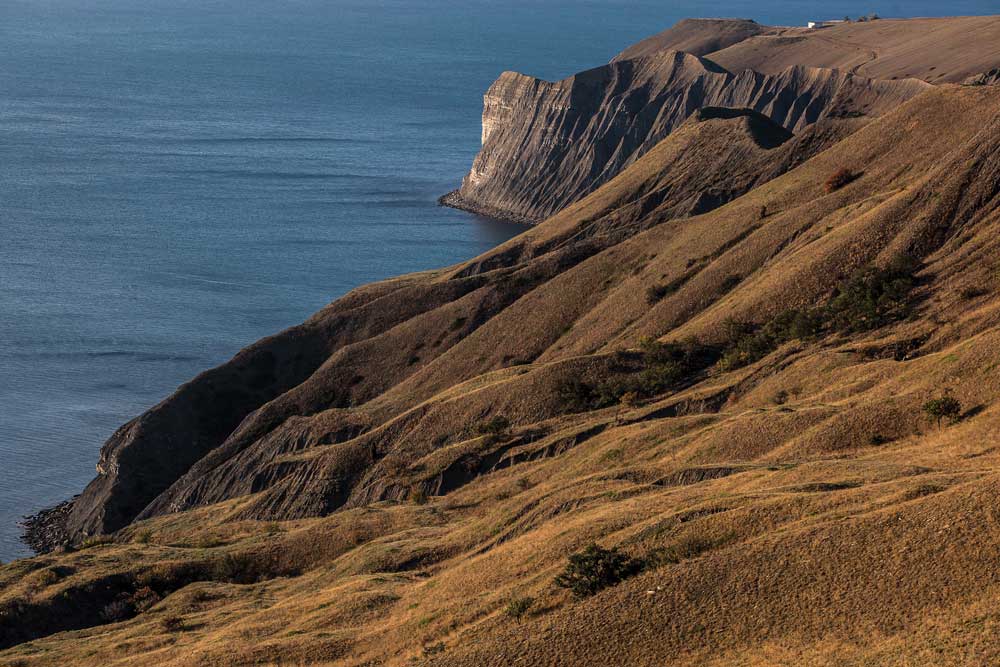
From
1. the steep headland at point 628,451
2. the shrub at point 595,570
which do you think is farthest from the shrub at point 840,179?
the shrub at point 595,570

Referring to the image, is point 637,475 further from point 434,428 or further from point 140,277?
point 140,277

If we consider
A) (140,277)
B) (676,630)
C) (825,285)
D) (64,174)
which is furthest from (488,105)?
(676,630)

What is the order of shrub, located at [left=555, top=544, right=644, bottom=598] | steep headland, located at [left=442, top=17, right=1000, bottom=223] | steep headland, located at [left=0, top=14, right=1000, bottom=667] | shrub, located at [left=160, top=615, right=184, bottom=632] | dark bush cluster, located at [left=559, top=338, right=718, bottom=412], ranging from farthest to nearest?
steep headland, located at [left=442, top=17, right=1000, bottom=223] → dark bush cluster, located at [left=559, top=338, right=718, bottom=412] → shrub, located at [left=160, top=615, right=184, bottom=632] → shrub, located at [left=555, top=544, right=644, bottom=598] → steep headland, located at [left=0, top=14, right=1000, bottom=667]

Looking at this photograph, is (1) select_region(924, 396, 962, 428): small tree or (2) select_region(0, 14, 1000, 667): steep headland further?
(1) select_region(924, 396, 962, 428): small tree

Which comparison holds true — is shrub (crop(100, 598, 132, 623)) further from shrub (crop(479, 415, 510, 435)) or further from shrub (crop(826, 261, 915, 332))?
shrub (crop(826, 261, 915, 332))

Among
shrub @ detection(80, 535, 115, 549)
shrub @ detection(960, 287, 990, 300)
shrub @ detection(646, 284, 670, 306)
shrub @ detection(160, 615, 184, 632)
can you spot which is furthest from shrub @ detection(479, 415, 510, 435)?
shrub @ detection(960, 287, 990, 300)

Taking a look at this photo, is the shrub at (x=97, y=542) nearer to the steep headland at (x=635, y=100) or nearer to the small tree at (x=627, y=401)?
the small tree at (x=627, y=401)
